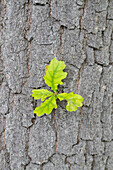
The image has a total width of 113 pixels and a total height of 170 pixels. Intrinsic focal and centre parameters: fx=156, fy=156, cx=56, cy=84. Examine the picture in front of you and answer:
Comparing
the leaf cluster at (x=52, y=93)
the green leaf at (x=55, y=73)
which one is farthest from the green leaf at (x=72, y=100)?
the green leaf at (x=55, y=73)

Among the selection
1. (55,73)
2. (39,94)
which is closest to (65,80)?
(55,73)

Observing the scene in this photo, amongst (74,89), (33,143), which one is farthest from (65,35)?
(33,143)

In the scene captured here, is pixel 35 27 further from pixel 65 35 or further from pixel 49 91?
pixel 49 91

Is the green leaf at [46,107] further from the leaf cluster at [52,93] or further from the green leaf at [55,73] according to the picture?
the green leaf at [55,73]

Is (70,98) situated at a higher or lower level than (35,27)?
lower

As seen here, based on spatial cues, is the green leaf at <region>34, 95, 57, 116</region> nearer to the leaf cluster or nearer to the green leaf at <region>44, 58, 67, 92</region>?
the leaf cluster

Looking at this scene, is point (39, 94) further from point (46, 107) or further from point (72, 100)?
point (72, 100)

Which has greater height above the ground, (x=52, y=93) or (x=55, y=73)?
(x=55, y=73)
